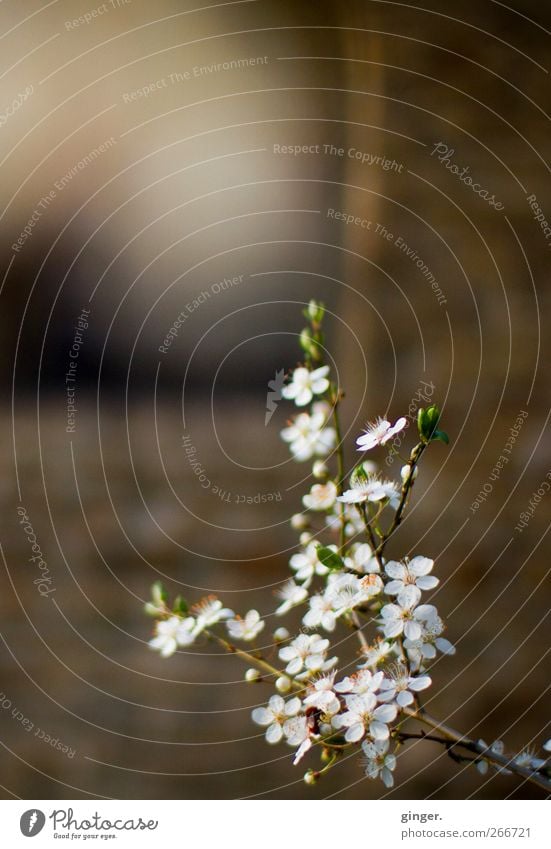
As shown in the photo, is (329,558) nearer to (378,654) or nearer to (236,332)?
(378,654)

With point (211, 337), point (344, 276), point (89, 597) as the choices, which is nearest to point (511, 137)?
point (344, 276)

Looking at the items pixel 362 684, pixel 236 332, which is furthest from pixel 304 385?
pixel 236 332

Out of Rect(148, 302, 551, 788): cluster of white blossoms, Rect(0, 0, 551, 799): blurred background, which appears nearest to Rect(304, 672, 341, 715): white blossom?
Rect(148, 302, 551, 788): cluster of white blossoms

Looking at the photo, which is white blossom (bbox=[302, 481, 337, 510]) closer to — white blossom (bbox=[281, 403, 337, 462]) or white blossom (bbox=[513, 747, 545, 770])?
white blossom (bbox=[281, 403, 337, 462])

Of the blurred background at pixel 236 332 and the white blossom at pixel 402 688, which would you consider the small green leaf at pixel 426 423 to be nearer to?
the white blossom at pixel 402 688

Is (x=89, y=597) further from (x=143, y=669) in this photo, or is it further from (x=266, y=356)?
(x=266, y=356)

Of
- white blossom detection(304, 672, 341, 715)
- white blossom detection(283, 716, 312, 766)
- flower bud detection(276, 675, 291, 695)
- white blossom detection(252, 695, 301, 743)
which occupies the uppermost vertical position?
flower bud detection(276, 675, 291, 695)

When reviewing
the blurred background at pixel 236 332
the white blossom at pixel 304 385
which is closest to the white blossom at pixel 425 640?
the white blossom at pixel 304 385
